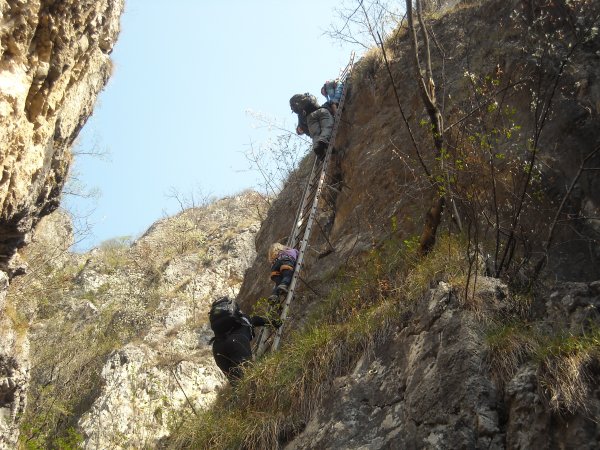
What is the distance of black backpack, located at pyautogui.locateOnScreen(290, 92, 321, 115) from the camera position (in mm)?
11834

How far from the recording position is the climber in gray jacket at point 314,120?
10414mm

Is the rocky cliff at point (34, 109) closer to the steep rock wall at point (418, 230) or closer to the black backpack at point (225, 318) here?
the black backpack at point (225, 318)

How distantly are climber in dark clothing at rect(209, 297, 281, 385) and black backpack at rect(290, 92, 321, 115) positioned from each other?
5.66 metres

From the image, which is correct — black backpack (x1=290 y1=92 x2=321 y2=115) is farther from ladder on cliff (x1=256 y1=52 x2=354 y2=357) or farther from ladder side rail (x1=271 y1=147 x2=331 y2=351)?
ladder side rail (x1=271 y1=147 x2=331 y2=351)

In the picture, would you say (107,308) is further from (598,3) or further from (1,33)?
(598,3)

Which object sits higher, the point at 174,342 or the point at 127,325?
the point at 127,325

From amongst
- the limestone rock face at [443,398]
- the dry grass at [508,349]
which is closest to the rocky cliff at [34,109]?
the limestone rock face at [443,398]

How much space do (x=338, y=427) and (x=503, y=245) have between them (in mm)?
2378

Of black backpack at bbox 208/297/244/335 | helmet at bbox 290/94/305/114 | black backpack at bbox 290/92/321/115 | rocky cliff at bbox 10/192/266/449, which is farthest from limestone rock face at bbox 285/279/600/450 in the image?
helmet at bbox 290/94/305/114

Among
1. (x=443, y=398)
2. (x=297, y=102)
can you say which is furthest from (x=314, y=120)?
(x=443, y=398)

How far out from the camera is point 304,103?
11.9 meters

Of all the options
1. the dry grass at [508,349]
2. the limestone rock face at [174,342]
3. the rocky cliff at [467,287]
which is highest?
the limestone rock face at [174,342]

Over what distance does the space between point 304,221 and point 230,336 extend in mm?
2969

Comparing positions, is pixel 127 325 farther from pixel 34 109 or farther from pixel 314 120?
pixel 34 109
